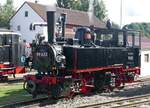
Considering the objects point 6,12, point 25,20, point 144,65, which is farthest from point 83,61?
point 6,12

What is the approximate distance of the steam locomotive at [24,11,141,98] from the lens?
16531mm

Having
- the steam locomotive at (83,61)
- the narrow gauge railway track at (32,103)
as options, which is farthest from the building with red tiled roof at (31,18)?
the narrow gauge railway track at (32,103)

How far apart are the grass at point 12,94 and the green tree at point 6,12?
153 feet

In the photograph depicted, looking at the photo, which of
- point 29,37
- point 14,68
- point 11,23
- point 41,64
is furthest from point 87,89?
point 11,23

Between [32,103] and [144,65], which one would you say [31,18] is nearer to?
[144,65]

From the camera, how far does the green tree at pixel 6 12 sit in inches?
2749

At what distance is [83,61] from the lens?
57.1 feet

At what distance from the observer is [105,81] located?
19312 mm

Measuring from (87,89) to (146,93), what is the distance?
2.99m

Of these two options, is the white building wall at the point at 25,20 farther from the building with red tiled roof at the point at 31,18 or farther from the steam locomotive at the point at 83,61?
the steam locomotive at the point at 83,61

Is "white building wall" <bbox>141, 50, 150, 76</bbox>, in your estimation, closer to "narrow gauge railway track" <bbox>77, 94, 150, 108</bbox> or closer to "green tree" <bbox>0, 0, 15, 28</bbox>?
"narrow gauge railway track" <bbox>77, 94, 150, 108</bbox>

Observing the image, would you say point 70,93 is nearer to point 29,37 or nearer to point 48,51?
point 48,51

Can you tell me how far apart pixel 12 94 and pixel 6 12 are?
59.9 metres

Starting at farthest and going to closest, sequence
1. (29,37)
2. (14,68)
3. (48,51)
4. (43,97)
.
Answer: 1. (29,37)
2. (14,68)
3. (43,97)
4. (48,51)
